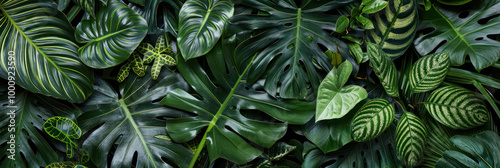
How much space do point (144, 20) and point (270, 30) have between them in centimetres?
43

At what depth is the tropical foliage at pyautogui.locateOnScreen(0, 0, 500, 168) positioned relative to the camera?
975mm

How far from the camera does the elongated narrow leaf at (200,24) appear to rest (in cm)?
100

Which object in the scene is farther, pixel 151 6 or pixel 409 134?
pixel 151 6

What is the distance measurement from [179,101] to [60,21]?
1.60ft

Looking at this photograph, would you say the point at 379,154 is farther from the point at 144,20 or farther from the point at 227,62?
the point at 144,20

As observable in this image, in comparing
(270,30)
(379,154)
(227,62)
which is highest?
(270,30)

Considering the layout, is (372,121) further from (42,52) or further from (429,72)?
(42,52)

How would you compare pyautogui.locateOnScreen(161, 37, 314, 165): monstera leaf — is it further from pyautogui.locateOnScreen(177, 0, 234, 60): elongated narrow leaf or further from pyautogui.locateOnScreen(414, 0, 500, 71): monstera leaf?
pyautogui.locateOnScreen(414, 0, 500, 71): monstera leaf

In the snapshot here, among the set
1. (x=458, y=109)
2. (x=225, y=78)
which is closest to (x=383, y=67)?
(x=458, y=109)

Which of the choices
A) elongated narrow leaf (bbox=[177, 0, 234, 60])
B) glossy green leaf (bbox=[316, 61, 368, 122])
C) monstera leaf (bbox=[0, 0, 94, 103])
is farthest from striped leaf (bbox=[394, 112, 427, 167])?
monstera leaf (bbox=[0, 0, 94, 103])

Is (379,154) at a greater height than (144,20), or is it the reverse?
(144,20)

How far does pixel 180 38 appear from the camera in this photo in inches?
39.3

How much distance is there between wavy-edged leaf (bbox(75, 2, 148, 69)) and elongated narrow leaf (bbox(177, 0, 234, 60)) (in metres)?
0.14

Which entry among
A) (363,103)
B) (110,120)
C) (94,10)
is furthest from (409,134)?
(94,10)
